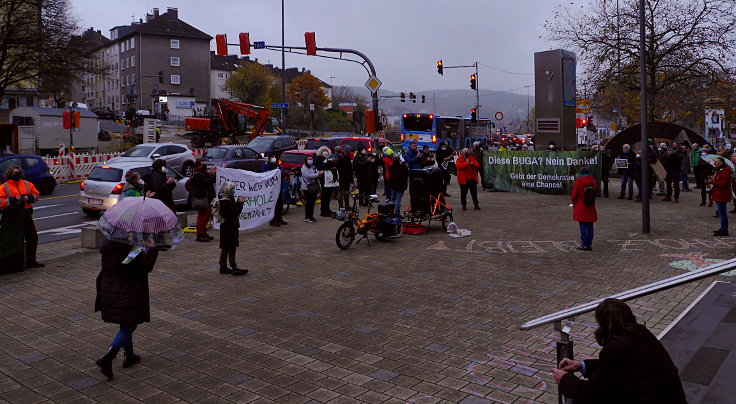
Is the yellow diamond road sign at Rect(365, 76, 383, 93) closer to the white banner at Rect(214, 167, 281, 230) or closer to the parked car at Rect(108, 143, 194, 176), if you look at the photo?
the parked car at Rect(108, 143, 194, 176)

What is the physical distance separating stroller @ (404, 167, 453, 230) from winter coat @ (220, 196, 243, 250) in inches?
204

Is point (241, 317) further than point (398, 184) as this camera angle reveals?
No

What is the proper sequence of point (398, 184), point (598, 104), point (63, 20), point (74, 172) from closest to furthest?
point (398, 184)
point (74, 172)
point (598, 104)
point (63, 20)

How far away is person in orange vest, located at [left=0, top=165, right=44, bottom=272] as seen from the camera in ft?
33.5

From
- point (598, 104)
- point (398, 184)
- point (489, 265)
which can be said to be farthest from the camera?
point (598, 104)

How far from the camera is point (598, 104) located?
3509cm

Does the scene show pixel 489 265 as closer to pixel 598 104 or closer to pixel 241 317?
pixel 241 317

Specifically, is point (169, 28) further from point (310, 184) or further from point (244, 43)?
point (310, 184)

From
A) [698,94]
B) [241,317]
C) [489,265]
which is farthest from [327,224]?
[698,94]

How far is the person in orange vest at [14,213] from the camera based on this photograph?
10.2 m

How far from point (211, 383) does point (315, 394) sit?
0.99 metres

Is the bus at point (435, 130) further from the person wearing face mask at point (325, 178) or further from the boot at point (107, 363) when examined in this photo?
the boot at point (107, 363)

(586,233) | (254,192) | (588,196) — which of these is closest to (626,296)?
(588,196)

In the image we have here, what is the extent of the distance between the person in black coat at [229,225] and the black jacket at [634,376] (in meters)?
7.40
